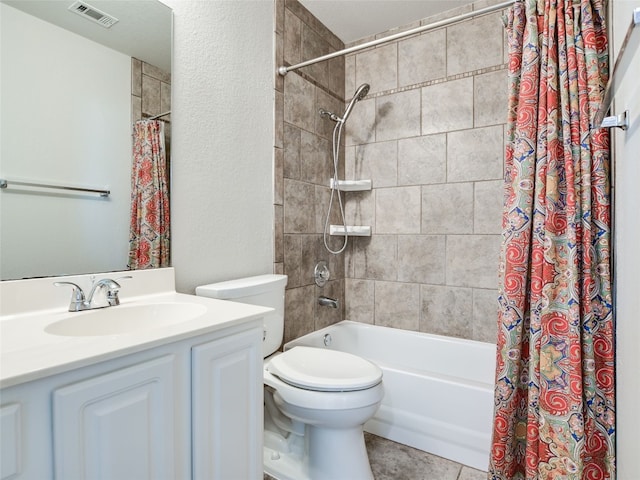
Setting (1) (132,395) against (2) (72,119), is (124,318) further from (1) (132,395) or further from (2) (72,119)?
(2) (72,119)

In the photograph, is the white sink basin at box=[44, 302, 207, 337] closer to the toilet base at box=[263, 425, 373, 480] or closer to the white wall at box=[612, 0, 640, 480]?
the toilet base at box=[263, 425, 373, 480]

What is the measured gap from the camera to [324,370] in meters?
1.56

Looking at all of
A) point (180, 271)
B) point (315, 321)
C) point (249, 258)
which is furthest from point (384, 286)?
point (180, 271)

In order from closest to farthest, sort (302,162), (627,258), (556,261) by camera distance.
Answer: (627,258)
(556,261)
(302,162)

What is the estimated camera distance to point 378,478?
1.59m

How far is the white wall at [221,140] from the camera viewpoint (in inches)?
59.6

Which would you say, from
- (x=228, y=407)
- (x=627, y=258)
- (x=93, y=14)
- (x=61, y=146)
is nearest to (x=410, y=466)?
(x=228, y=407)

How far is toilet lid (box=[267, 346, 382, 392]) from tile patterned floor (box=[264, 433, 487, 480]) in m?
0.52

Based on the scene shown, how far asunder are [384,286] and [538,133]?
1351 millimetres

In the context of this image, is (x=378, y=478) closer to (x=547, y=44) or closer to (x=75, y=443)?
(x=75, y=443)

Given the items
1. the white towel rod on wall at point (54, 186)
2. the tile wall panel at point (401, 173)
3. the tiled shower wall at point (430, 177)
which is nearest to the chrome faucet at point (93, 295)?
the white towel rod on wall at point (54, 186)

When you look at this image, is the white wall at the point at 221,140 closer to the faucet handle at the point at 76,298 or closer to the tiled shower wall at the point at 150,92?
the tiled shower wall at the point at 150,92

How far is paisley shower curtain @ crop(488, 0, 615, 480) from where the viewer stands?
4.13ft

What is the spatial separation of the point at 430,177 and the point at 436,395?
1281 millimetres
